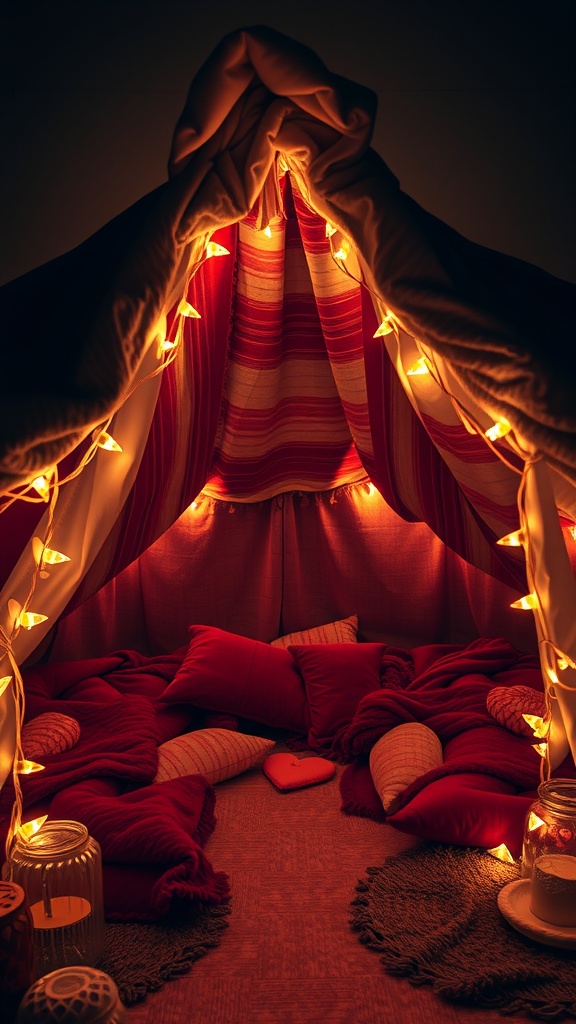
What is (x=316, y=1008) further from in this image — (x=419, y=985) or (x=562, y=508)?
(x=562, y=508)

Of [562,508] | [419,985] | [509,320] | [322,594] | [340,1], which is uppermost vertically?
[340,1]

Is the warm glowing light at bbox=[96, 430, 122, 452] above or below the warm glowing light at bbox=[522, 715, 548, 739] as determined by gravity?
above

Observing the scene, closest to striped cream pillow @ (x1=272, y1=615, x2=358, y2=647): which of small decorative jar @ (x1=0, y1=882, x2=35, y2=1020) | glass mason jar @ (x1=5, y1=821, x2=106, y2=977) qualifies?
glass mason jar @ (x1=5, y1=821, x2=106, y2=977)

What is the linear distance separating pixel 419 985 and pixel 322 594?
1.81m

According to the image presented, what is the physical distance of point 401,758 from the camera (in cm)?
197

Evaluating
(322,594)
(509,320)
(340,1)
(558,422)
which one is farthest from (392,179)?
(322,594)

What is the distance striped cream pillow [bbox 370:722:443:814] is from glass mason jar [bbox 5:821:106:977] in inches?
30.0

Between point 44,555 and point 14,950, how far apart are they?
27.5 inches

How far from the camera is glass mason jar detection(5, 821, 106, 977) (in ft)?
4.25

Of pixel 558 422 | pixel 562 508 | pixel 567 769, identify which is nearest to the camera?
pixel 558 422

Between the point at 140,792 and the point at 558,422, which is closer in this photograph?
the point at 558,422

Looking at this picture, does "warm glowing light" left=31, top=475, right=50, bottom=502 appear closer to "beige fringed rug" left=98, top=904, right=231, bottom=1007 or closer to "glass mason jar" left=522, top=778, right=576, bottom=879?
"beige fringed rug" left=98, top=904, right=231, bottom=1007

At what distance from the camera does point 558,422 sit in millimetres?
1153

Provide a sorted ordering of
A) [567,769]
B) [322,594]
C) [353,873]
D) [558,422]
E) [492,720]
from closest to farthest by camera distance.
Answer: [558,422] < [353,873] < [567,769] < [492,720] < [322,594]
